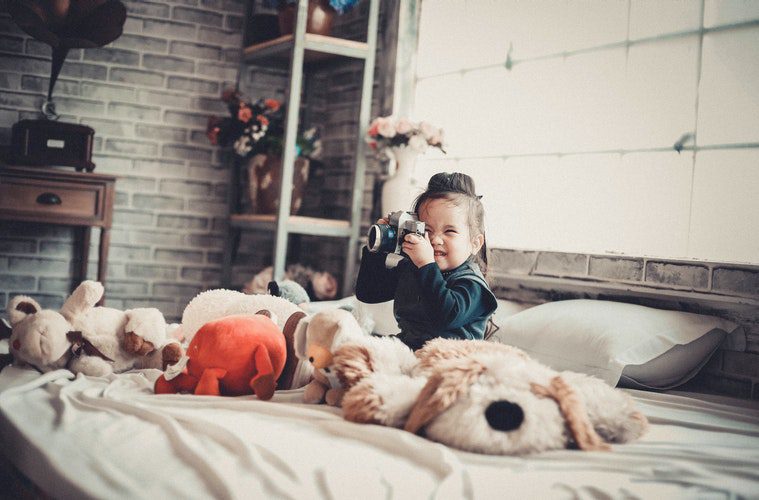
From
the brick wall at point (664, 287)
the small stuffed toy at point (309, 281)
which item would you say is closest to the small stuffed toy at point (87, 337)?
the brick wall at point (664, 287)

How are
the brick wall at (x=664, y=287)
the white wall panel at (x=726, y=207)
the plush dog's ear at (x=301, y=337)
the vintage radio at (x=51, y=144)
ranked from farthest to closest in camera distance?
1. the vintage radio at (x=51, y=144)
2. the white wall panel at (x=726, y=207)
3. the brick wall at (x=664, y=287)
4. the plush dog's ear at (x=301, y=337)

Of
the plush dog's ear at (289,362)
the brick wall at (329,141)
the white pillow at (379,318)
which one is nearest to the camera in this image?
the plush dog's ear at (289,362)

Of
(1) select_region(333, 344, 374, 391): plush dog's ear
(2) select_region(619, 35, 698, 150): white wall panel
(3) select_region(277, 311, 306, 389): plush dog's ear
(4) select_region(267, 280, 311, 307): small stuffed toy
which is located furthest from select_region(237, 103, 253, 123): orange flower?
(1) select_region(333, 344, 374, 391): plush dog's ear

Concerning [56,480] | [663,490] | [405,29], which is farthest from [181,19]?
[663,490]

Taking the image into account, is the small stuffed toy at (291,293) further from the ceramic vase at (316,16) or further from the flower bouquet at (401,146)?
the ceramic vase at (316,16)

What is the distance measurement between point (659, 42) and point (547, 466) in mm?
1608

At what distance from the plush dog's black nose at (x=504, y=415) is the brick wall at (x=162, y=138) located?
2059 millimetres

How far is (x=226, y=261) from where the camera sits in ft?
10.5

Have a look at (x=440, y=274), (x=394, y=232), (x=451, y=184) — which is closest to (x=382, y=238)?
(x=394, y=232)

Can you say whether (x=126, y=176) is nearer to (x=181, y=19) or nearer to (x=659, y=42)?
(x=181, y=19)

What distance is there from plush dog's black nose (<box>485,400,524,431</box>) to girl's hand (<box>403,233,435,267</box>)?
0.57m

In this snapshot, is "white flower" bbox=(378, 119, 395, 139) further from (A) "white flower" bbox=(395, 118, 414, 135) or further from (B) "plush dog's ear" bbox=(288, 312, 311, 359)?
(B) "plush dog's ear" bbox=(288, 312, 311, 359)

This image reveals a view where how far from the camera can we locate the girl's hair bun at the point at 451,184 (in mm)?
1739

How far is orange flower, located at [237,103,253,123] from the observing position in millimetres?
2914
